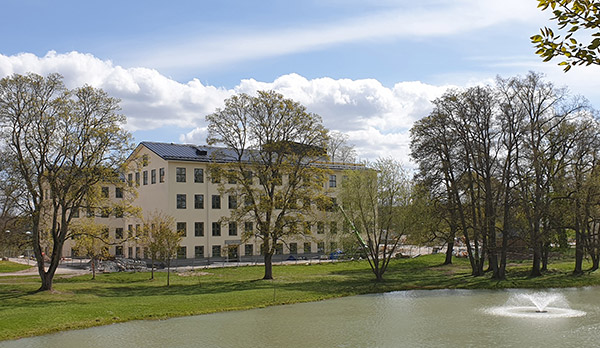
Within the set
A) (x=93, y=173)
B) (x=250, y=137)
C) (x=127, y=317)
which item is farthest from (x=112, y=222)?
(x=127, y=317)

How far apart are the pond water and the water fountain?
0.08 metres

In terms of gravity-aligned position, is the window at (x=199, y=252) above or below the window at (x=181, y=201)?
below

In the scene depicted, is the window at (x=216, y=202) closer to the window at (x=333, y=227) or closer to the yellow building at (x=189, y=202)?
the yellow building at (x=189, y=202)

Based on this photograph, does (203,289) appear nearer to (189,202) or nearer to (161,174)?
(189,202)

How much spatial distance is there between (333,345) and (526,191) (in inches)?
1071

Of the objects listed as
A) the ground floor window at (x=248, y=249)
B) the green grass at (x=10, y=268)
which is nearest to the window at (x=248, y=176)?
the ground floor window at (x=248, y=249)

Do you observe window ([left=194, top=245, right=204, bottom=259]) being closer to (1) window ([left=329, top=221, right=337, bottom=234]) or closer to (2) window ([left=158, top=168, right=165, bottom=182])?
(2) window ([left=158, top=168, right=165, bottom=182])

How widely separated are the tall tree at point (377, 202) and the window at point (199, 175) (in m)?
24.9

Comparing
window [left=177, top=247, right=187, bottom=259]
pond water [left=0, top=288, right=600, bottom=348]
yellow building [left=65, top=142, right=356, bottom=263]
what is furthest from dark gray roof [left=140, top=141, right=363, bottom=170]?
pond water [left=0, top=288, right=600, bottom=348]

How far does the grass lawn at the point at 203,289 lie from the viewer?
25531 mm

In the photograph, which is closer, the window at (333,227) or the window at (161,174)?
the window at (333,227)

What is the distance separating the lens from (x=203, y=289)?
1447 inches

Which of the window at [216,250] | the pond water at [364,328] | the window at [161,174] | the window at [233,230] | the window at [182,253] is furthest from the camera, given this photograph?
the window at [233,230]

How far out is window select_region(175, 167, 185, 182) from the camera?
6091 centimetres
